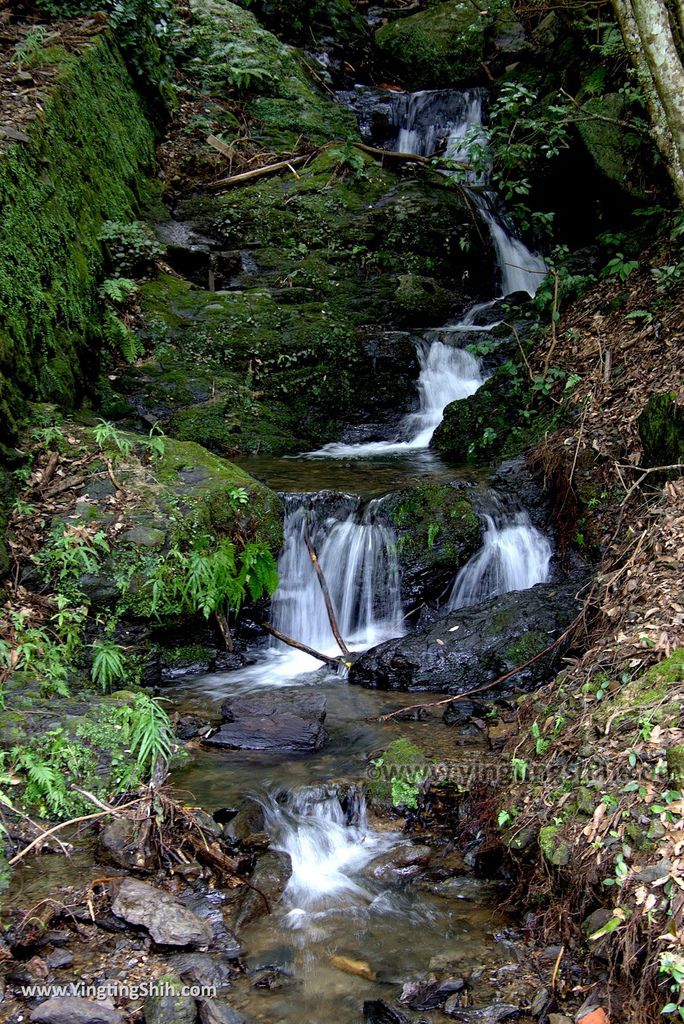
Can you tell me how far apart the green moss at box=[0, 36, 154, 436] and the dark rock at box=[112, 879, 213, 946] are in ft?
14.0

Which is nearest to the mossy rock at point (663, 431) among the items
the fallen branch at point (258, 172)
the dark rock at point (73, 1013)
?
the dark rock at point (73, 1013)

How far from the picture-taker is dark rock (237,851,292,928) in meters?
3.81

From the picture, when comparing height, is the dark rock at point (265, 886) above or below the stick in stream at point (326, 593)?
below

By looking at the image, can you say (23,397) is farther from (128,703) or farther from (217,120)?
(217,120)

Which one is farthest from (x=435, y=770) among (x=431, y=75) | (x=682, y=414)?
(x=431, y=75)

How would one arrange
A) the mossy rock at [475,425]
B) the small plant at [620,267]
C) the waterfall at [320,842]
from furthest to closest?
the mossy rock at [475,425] < the small plant at [620,267] < the waterfall at [320,842]

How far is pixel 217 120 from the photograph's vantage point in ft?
43.3

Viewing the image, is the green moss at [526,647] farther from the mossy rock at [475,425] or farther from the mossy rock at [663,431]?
the mossy rock at [475,425]

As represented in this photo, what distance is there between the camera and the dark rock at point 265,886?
381 cm

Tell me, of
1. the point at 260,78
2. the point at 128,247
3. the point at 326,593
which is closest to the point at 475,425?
the point at 326,593

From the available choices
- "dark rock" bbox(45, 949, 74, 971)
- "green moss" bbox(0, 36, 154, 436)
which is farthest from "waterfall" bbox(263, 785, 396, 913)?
"green moss" bbox(0, 36, 154, 436)

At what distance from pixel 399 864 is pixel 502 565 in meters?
3.64

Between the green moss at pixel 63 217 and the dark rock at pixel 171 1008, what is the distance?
4805mm

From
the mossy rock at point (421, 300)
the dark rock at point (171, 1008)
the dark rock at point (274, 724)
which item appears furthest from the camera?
the mossy rock at point (421, 300)
